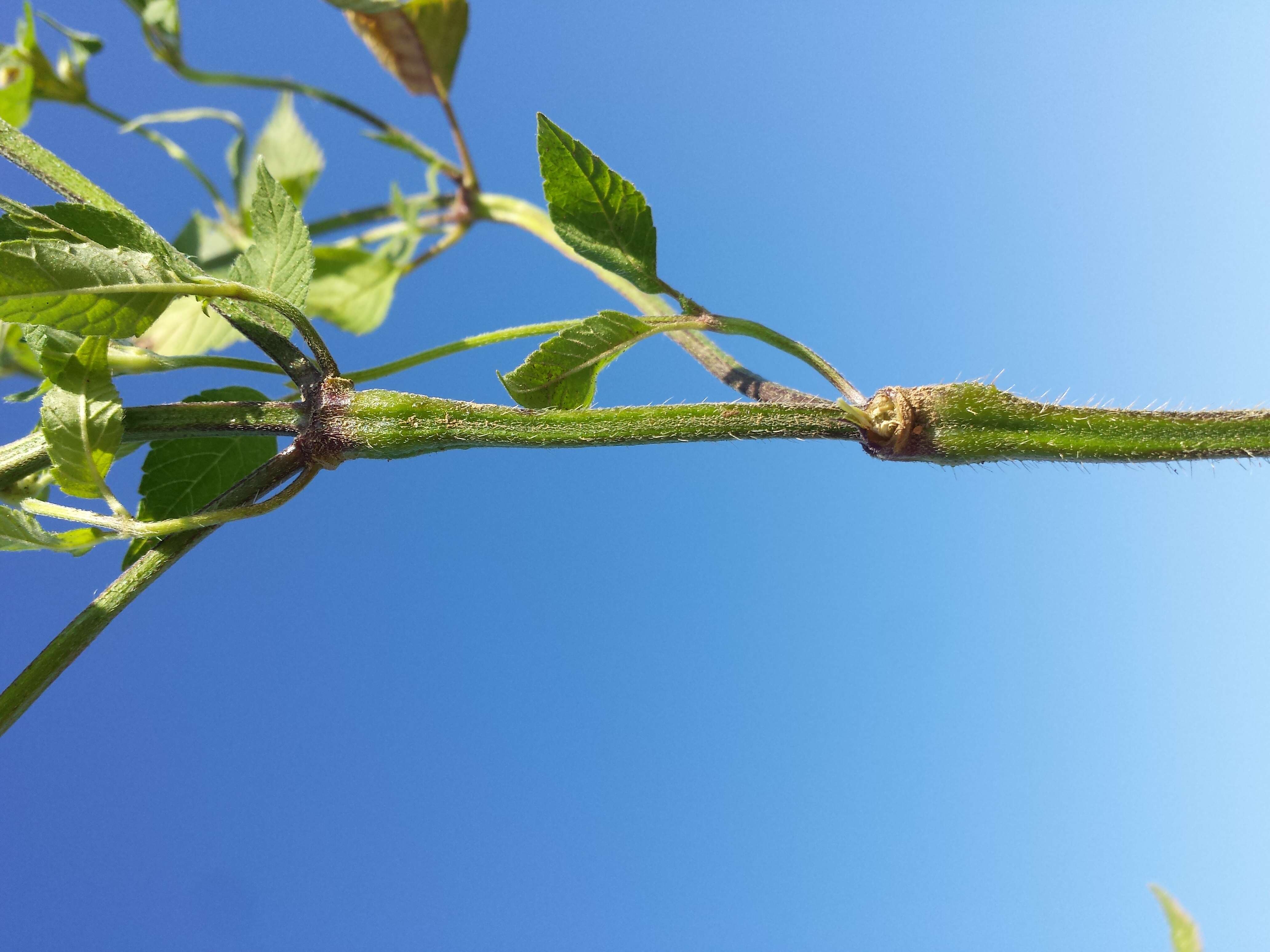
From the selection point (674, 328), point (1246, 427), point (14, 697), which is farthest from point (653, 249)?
point (14, 697)

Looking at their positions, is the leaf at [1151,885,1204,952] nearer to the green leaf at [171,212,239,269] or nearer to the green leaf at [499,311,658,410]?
the green leaf at [499,311,658,410]

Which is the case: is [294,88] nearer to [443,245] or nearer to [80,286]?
[443,245]

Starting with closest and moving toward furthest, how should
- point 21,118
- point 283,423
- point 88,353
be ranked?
point 88,353 → point 283,423 → point 21,118

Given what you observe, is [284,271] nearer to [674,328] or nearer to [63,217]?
[63,217]

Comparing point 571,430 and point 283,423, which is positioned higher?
point 571,430

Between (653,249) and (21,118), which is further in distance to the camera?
(21,118)

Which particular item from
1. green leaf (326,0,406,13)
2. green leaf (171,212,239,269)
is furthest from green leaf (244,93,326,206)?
green leaf (326,0,406,13)
